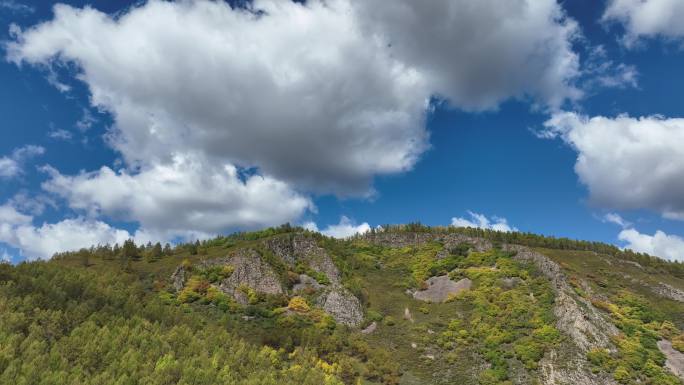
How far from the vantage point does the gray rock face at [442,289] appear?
75.4m

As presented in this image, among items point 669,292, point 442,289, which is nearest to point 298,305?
point 442,289

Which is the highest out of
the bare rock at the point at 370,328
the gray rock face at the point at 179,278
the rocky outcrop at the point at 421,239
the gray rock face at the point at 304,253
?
the rocky outcrop at the point at 421,239

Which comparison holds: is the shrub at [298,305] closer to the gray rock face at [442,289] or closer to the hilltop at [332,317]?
the hilltop at [332,317]

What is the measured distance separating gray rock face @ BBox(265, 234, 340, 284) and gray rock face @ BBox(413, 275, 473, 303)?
1680 centimetres

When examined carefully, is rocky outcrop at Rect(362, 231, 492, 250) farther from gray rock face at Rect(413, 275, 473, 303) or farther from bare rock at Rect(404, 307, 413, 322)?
bare rock at Rect(404, 307, 413, 322)

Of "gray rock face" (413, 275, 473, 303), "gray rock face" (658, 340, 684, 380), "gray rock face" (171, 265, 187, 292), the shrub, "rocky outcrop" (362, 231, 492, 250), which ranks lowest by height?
"gray rock face" (658, 340, 684, 380)

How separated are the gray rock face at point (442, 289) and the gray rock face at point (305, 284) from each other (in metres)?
19.5

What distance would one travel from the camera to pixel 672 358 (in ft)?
173

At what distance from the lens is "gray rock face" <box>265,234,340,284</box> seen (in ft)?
253

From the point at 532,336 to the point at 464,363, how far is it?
418 inches

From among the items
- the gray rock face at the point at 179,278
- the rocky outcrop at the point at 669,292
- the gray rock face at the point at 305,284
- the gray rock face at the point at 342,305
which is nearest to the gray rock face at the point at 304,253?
the gray rock face at the point at 305,284

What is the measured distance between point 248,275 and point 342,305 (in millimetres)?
16254

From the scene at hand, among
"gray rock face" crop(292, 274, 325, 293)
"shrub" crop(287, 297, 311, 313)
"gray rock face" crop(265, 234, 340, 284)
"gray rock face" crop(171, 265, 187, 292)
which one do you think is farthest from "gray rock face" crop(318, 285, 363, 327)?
"gray rock face" crop(171, 265, 187, 292)

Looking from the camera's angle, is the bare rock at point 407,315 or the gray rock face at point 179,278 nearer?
the gray rock face at point 179,278
